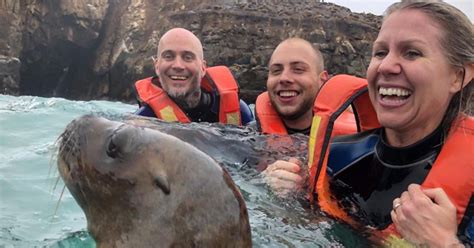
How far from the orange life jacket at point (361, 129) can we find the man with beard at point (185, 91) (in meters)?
2.97

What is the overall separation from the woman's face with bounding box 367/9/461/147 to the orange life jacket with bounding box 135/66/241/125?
4083 millimetres

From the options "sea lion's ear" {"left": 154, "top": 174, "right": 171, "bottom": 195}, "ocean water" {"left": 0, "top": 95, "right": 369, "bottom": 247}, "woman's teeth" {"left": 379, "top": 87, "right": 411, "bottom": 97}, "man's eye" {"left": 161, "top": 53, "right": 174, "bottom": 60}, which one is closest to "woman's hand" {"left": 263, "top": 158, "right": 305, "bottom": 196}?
"ocean water" {"left": 0, "top": 95, "right": 369, "bottom": 247}

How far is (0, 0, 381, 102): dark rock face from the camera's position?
23.6 meters

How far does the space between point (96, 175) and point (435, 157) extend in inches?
85.3

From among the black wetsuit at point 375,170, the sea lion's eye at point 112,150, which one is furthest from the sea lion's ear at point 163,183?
the black wetsuit at point 375,170

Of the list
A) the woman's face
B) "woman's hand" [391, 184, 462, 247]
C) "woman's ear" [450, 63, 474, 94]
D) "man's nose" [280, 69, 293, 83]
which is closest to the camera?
"woman's hand" [391, 184, 462, 247]

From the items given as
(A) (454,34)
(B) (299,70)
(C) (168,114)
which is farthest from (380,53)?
(C) (168,114)

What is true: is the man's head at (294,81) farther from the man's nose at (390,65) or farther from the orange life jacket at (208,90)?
the man's nose at (390,65)

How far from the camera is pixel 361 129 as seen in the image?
482 cm

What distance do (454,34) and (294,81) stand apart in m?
3.03

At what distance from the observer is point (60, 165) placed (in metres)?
2.81

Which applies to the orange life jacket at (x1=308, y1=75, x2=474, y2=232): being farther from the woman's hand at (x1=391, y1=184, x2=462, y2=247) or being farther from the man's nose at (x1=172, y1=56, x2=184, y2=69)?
the man's nose at (x1=172, y1=56, x2=184, y2=69)

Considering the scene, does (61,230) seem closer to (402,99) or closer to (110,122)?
(110,122)

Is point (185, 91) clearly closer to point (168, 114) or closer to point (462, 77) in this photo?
point (168, 114)
